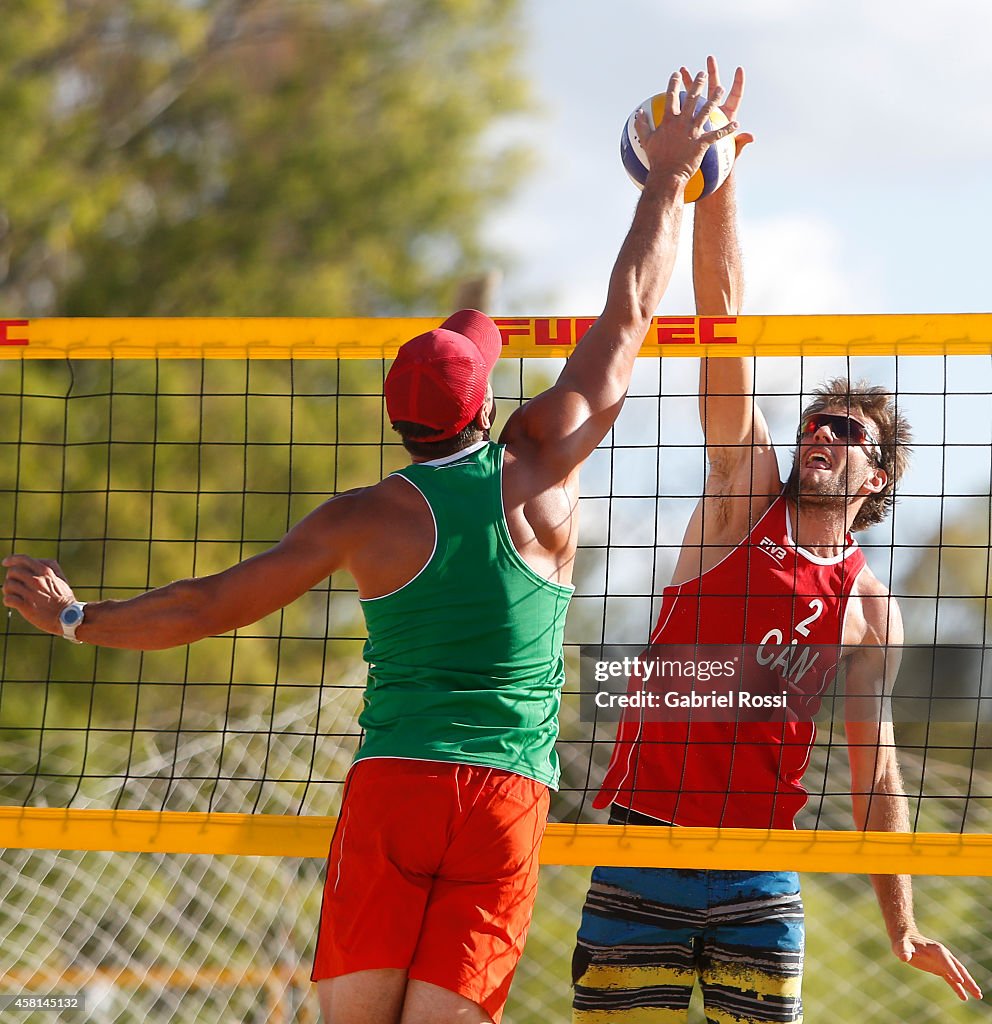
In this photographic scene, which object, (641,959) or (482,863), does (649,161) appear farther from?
(641,959)

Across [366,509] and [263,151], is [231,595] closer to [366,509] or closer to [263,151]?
[366,509]

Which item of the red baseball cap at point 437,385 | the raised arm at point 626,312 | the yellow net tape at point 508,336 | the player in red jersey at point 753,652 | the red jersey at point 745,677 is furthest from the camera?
the yellow net tape at point 508,336

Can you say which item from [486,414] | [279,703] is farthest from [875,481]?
[279,703]

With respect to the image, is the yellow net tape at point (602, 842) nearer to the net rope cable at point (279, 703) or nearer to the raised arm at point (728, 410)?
the net rope cable at point (279, 703)

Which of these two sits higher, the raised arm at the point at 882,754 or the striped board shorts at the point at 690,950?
the raised arm at the point at 882,754

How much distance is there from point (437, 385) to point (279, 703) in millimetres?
9056

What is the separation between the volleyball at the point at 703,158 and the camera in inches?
130

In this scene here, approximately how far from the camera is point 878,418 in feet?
11.9

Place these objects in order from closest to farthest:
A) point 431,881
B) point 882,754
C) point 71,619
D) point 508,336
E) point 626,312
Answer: point 431,881
point 71,619
point 626,312
point 882,754
point 508,336

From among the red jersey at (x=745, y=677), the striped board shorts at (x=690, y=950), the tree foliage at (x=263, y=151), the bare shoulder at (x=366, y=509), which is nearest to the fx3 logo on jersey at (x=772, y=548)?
the red jersey at (x=745, y=677)

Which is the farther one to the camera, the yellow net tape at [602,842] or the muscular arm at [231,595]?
the yellow net tape at [602,842]

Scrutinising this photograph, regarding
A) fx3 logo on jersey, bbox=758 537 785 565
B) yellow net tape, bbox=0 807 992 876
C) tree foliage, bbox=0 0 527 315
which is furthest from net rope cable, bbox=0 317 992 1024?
tree foliage, bbox=0 0 527 315

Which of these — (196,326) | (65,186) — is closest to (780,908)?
(196,326)

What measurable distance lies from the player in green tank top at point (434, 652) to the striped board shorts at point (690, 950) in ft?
2.26
